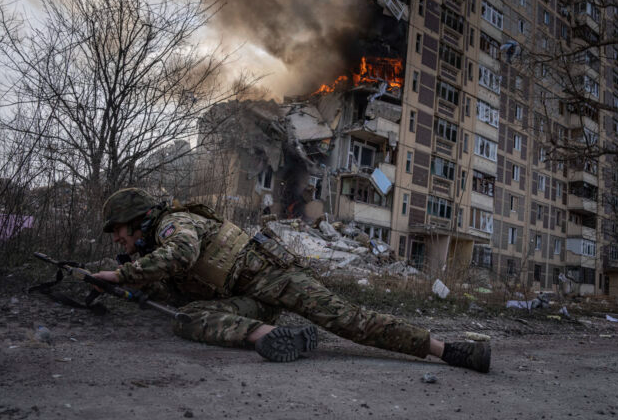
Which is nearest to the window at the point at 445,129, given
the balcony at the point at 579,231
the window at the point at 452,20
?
the window at the point at 452,20

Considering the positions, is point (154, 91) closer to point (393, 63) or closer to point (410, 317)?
point (410, 317)

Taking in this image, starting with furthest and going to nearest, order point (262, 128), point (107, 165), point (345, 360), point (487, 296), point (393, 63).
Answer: point (393, 63)
point (262, 128)
point (487, 296)
point (107, 165)
point (345, 360)

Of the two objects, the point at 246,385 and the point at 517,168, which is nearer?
the point at 246,385

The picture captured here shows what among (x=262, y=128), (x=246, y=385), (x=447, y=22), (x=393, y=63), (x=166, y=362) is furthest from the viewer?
(x=447, y=22)

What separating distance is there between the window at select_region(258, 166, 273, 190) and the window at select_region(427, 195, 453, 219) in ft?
28.0

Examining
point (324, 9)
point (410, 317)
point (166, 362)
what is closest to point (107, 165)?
point (166, 362)

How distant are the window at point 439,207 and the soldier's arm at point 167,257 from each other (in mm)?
23123

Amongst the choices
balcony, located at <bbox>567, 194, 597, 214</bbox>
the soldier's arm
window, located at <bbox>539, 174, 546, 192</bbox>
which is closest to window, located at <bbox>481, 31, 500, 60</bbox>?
window, located at <bbox>539, 174, 546, 192</bbox>

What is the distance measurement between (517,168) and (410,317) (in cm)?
2876

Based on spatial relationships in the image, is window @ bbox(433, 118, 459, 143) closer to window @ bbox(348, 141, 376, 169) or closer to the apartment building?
the apartment building

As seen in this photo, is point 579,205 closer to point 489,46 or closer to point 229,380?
point 489,46

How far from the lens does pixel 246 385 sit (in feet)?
6.59

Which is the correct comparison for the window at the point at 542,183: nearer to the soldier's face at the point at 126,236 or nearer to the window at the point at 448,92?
the window at the point at 448,92

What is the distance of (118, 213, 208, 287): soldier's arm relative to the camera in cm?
251
